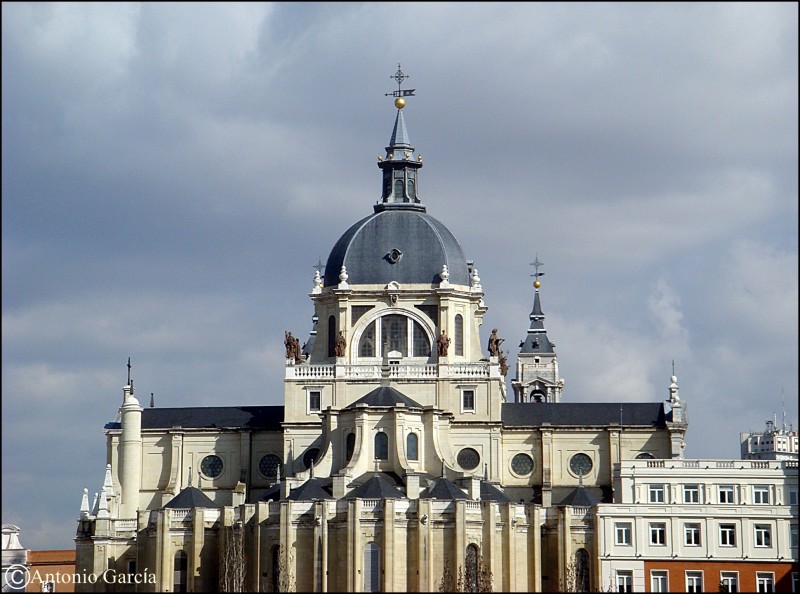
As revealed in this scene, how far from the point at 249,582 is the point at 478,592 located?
1618 cm

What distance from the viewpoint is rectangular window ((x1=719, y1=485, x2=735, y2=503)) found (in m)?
122

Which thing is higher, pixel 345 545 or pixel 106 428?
pixel 106 428

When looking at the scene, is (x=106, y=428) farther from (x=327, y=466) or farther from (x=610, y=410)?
(x=610, y=410)

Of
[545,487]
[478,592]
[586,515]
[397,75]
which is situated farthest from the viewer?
[397,75]

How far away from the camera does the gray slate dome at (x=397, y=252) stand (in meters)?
140

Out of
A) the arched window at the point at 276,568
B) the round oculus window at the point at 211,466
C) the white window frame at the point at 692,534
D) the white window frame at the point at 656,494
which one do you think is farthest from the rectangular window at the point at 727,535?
the round oculus window at the point at 211,466

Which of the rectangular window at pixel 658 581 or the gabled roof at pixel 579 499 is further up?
the gabled roof at pixel 579 499

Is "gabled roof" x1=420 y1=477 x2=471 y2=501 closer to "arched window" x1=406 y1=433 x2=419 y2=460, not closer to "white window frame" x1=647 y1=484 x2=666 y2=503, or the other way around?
"arched window" x1=406 y1=433 x2=419 y2=460

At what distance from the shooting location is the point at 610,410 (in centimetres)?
13775

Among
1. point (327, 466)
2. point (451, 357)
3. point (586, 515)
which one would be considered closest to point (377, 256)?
point (451, 357)

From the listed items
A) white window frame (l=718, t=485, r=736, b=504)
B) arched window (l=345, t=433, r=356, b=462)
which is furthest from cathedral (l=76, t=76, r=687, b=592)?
white window frame (l=718, t=485, r=736, b=504)

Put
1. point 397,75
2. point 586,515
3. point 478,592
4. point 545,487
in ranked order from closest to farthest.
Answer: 1. point 478,592
2. point 586,515
3. point 545,487
4. point 397,75

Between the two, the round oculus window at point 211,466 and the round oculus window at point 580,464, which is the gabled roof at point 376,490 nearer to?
the round oculus window at point 580,464

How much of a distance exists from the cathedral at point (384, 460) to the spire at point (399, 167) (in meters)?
0.16
